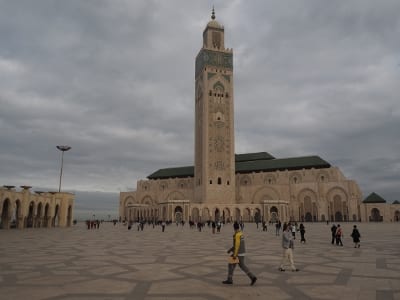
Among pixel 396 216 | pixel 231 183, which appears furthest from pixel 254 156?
pixel 396 216

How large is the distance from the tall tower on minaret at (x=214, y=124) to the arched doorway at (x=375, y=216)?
24517 mm

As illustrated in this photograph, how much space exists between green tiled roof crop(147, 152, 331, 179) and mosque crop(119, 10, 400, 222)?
20cm

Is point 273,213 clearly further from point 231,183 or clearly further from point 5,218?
point 5,218

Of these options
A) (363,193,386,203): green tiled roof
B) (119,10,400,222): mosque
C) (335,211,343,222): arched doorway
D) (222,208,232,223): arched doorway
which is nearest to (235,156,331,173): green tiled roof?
(119,10,400,222): mosque

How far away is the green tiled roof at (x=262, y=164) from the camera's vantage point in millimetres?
67750

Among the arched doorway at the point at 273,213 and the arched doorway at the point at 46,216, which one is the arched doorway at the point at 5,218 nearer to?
the arched doorway at the point at 46,216

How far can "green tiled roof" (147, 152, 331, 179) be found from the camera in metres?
67.8

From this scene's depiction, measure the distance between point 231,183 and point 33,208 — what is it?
3731 cm

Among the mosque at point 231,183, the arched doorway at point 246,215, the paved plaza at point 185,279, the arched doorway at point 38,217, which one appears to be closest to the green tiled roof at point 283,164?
the mosque at point 231,183

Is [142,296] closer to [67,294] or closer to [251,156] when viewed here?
[67,294]

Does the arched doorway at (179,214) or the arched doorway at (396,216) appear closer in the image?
the arched doorway at (396,216)

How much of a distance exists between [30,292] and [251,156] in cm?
7456

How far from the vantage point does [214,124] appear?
211ft

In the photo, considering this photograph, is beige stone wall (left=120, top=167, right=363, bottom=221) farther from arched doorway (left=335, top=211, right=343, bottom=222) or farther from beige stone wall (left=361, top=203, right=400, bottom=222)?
beige stone wall (left=361, top=203, right=400, bottom=222)
